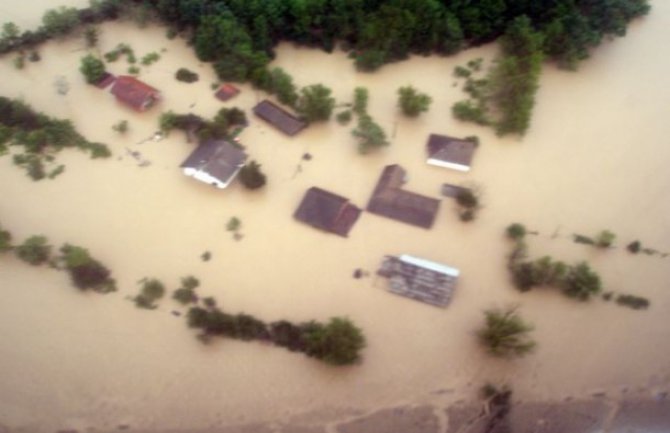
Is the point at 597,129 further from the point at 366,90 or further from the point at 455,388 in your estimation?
the point at 455,388

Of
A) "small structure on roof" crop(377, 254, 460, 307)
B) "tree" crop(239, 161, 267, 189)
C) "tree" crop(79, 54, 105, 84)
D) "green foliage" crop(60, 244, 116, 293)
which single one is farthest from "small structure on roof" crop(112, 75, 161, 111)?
"small structure on roof" crop(377, 254, 460, 307)

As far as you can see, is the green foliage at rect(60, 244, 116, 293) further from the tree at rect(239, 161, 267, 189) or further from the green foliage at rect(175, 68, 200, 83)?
the green foliage at rect(175, 68, 200, 83)

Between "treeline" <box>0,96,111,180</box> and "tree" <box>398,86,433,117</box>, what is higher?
"tree" <box>398,86,433,117</box>

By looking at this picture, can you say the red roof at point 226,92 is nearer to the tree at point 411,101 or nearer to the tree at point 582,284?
the tree at point 411,101

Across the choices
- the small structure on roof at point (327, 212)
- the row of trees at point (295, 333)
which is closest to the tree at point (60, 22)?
the small structure on roof at point (327, 212)

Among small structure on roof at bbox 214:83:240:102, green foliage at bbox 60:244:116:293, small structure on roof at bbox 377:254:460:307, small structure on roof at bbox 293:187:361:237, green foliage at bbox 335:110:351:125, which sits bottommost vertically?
green foliage at bbox 60:244:116:293

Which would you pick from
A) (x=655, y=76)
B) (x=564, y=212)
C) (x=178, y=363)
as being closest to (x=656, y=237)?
(x=564, y=212)

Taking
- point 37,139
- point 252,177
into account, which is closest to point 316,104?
point 252,177
